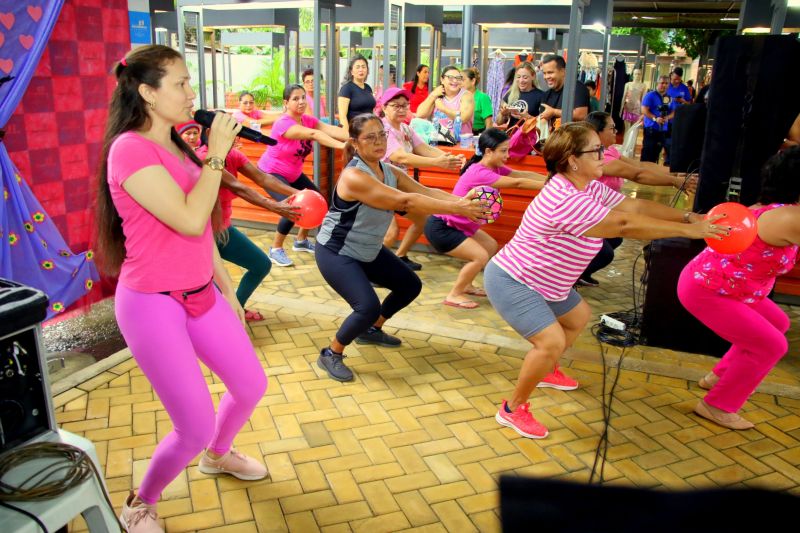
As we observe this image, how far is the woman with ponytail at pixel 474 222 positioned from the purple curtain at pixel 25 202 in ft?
8.88

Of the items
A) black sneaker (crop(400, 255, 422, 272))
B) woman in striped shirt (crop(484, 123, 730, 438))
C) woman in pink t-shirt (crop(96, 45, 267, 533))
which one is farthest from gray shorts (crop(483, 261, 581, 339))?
black sneaker (crop(400, 255, 422, 272))

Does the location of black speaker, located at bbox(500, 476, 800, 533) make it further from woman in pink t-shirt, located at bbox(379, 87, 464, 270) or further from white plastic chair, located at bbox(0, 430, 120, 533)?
woman in pink t-shirt, located at bbox(379, 87, 464, 270)

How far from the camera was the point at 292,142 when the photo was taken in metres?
6.16

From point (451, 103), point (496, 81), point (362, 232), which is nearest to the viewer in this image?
point (362, 232)

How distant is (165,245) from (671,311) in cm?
363

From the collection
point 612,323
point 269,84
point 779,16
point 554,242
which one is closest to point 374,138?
point 554,242

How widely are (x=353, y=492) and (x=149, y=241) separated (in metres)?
1.46

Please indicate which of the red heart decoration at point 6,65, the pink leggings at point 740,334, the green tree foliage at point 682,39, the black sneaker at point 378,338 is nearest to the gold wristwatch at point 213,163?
the red heart decoration at point 6,65

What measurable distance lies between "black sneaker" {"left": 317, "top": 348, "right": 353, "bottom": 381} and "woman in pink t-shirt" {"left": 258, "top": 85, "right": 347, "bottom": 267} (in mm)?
2199

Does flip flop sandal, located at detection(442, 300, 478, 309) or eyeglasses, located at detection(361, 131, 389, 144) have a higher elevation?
eyeglasses, located at detection(361, 131, 389, 144)

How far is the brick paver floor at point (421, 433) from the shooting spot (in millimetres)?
2916

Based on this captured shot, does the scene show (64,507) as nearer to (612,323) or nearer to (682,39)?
(612,323)

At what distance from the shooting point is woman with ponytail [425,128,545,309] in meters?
5.15

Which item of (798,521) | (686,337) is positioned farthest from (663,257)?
(798,521)
